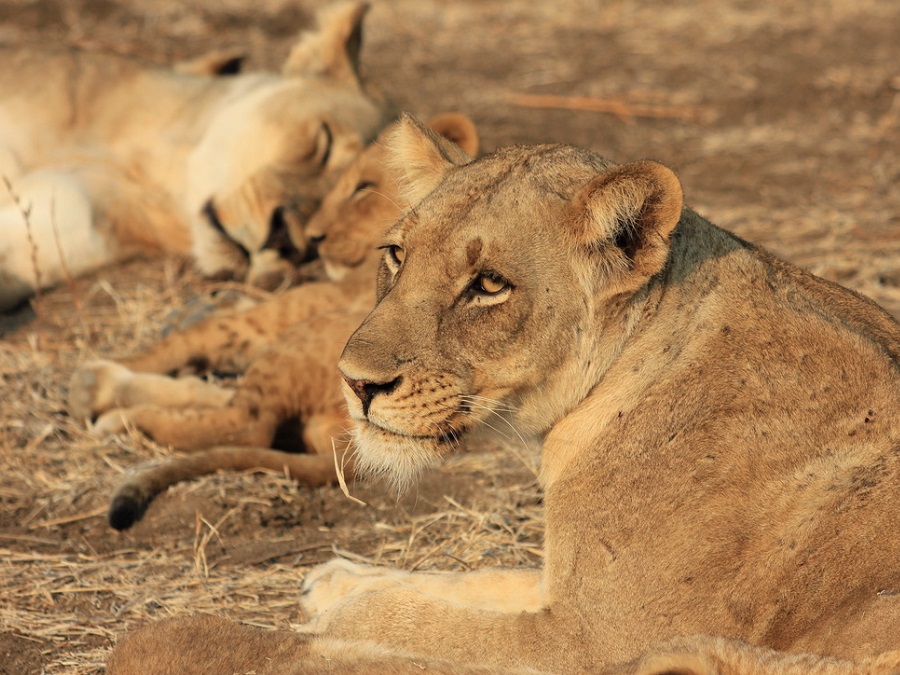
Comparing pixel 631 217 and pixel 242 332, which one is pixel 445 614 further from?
pixel 242 332

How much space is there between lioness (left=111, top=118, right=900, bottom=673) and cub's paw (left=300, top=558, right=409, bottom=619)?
12 cm

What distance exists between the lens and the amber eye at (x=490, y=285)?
318 cm

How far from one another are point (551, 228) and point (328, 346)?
1837 millimetres

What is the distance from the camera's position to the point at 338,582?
3.64 meters

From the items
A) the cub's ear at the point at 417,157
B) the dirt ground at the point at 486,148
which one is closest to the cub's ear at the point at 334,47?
the dirt ground at the point at 486,148

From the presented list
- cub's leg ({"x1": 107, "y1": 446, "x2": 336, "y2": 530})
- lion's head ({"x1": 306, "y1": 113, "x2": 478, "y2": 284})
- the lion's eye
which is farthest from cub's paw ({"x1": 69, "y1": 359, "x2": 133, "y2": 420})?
the lion's eye

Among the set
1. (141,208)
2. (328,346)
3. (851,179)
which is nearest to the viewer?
(328,346)

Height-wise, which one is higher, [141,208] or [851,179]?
[851,179]

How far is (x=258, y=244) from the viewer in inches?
242

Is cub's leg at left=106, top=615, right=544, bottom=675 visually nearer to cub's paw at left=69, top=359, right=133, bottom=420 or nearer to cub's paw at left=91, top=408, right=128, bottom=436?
cub's paw at left=91, top=408, right=128, bottom=436

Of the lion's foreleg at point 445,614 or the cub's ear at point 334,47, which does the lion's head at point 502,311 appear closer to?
the lion's foreleg at point 445,614

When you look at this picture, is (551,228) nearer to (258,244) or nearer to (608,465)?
(608,465)

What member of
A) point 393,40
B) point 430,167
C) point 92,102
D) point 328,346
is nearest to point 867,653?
point 430,167

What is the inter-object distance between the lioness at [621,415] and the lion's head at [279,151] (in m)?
2.74
